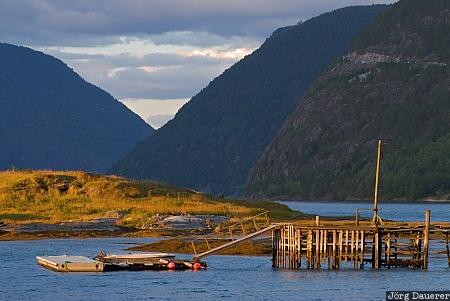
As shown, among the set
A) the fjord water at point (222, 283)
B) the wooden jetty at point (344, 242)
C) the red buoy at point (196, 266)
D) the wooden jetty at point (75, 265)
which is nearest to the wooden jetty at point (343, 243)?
the wooden jetty at point (344, 242)

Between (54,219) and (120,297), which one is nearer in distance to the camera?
(120,297)

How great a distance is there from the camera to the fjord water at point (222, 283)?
7231cm

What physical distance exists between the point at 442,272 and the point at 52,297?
90.1 ft

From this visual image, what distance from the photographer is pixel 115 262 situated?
86312 millimetres

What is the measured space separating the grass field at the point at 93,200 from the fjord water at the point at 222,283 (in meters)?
33.9

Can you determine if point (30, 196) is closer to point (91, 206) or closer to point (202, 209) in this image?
point (91, 206)

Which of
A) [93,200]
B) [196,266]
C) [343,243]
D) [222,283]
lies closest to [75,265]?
[196,266]

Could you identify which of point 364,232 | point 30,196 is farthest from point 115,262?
point 30,196

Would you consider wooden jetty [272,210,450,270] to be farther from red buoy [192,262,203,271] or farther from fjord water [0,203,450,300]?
red buoy [192,262,203,271]

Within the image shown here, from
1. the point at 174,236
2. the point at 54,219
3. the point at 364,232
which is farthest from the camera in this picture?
the point at 54,219

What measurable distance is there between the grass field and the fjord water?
33947 mm

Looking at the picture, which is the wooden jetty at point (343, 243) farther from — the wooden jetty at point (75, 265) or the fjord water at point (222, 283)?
the wooden jetty at point (75, 265)

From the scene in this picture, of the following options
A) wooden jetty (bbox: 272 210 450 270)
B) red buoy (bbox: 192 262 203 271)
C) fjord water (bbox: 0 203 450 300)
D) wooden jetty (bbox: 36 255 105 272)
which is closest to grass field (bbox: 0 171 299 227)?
fjord water (bbox: 0 203 450 300)

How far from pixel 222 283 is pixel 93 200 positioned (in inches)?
2189
